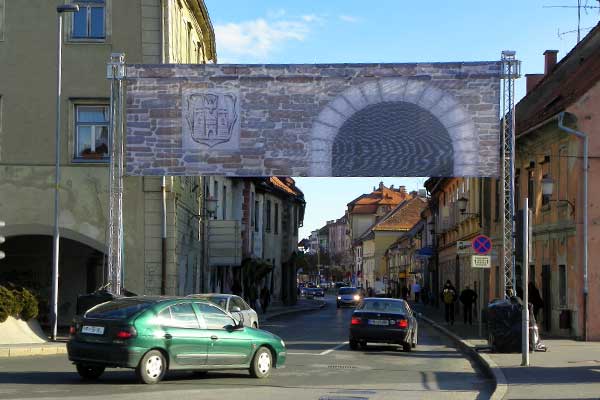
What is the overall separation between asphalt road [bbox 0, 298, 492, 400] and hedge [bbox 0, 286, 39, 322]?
7.35 ft

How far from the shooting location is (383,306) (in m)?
25.6

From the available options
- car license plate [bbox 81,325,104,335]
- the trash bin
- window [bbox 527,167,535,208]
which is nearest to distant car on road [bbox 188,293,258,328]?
the trash bin

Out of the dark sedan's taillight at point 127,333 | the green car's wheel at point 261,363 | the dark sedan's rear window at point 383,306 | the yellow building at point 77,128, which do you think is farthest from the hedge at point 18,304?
the dark sedan's taillight at point 127,333

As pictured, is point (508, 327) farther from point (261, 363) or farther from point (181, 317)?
point (181, 317)

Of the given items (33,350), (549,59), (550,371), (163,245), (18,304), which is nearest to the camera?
(550,371)

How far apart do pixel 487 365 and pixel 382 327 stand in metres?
5.45

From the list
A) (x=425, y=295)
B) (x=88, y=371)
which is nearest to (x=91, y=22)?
(x=88, y=371)

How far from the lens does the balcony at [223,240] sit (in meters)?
39.4

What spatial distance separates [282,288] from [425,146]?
1718 inches

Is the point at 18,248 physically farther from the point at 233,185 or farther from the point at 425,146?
the point at 233,185

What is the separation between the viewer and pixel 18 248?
3341 cm

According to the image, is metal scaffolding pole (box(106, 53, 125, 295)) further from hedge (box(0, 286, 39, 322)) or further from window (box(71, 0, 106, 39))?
window (box(71, 0, 106, 39))

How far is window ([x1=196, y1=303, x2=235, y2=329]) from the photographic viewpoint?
54.2 ft

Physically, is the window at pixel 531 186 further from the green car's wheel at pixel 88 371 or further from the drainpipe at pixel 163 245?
the green car's wheel at pixel 88 371
